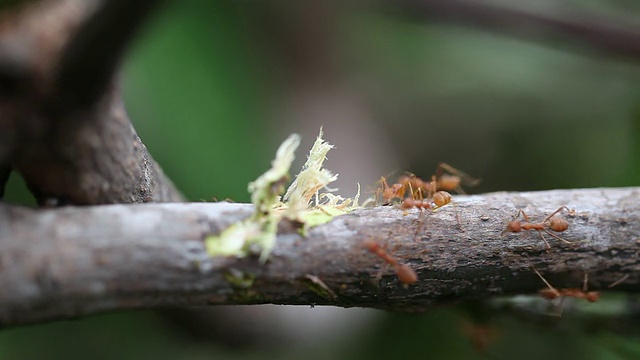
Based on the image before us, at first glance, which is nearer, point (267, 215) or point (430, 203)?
point (267, 215)

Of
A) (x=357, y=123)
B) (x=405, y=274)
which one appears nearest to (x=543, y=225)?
(x=405, y=274)

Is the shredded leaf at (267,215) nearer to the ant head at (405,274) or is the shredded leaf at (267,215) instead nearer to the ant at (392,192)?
the ant head at (405,274)

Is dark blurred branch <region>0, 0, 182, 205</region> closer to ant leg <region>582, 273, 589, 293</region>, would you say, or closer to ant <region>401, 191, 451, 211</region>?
ant <region>401, 191, 451, 211</region>

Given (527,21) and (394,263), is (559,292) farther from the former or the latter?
(527,21)

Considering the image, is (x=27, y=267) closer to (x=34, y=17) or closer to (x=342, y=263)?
(x=34, y=17)

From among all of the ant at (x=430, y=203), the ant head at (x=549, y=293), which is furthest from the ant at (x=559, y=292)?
the ant at (x=430, y=203)
